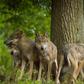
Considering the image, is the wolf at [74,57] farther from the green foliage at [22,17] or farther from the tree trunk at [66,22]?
the green foliage at [22,17]

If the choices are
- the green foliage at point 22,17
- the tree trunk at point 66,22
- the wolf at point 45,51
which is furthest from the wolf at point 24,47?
the tree trunk at point 66,22

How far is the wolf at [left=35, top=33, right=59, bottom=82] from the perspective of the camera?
13.6m

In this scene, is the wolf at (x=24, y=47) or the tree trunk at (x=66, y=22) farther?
the tree trunk at (x=66, y=22)

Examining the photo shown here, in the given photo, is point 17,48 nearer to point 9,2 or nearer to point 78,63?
point 78,63

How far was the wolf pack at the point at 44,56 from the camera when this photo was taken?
13.8m

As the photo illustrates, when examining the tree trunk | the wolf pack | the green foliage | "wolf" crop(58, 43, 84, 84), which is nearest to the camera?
the wolf pack

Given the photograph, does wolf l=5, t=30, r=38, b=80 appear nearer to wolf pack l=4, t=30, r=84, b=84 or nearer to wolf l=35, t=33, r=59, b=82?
wolf pack l=4, t=30, r=84, b=84

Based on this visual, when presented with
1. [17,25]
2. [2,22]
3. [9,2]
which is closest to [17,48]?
[9,2]

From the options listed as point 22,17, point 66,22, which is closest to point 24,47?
point 66,22

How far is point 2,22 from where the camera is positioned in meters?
20.5

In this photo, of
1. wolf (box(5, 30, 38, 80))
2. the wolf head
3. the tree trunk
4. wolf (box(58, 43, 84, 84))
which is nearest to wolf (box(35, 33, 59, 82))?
wolf (box(5, 30, 38, 80))

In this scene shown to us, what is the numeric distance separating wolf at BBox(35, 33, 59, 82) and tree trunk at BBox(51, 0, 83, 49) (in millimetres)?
1344

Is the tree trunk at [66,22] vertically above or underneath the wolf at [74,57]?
above

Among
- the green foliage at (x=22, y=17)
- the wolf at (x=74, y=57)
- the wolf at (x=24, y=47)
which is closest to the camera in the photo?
the wolf at (x=24, y=47)
